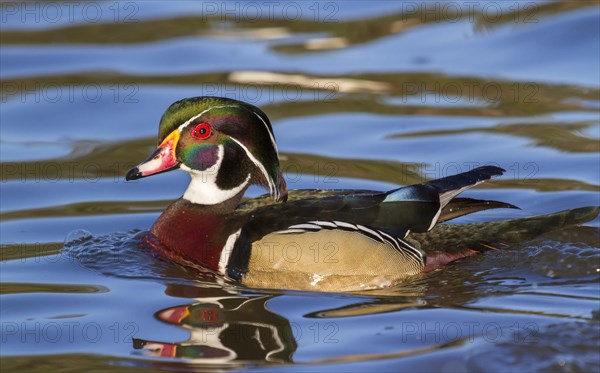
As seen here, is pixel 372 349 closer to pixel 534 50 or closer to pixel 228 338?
pixel 228 338

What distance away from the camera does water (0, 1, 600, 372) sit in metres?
7.25

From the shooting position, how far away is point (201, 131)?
888 cm

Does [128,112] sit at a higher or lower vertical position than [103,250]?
higher

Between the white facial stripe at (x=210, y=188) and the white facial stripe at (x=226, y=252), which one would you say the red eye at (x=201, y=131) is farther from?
the white facial stripe at (x=226, y=252)

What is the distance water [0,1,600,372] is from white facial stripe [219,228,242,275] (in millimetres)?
120

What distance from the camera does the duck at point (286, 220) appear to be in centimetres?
838

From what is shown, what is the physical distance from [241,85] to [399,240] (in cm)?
528

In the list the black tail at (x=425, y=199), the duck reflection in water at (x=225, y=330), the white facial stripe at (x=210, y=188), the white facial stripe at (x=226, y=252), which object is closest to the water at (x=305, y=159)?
the duck reflection in water at (x=225, y=330)

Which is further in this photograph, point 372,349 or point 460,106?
point 460,106

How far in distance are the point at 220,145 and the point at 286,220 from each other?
857 millimetres

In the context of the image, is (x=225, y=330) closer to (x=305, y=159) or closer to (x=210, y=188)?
(x=210, y=188)

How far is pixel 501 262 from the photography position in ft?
28.3

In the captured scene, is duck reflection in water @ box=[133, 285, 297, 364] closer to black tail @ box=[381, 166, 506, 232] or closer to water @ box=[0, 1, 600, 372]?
water @ box=[0, 1, 600, 372]

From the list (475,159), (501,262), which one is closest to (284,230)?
(501,262)
